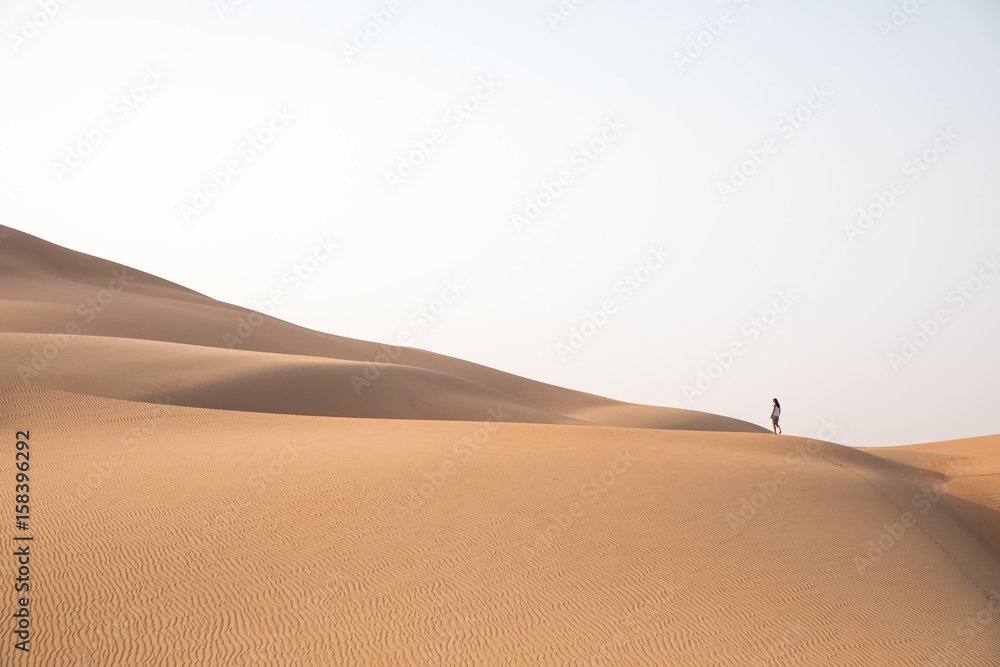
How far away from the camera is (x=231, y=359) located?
80.0 ft

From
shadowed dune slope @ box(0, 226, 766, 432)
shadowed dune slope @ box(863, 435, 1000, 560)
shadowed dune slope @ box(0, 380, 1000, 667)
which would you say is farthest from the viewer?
shadowed dune slope @ box(0, 226, 766, 432)

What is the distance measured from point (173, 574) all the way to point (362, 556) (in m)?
2.14

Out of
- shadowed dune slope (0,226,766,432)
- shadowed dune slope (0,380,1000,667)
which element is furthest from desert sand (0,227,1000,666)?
shadowed dune slope (0,226,766,432)

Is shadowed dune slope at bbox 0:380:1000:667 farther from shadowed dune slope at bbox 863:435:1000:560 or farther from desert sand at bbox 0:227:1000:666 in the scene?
shadowed dune slope at bbox 863:435:1000:560

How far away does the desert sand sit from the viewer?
7.41 metres

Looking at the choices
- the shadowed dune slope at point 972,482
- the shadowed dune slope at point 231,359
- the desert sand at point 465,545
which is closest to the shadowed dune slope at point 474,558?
the desert sand at point 465,545

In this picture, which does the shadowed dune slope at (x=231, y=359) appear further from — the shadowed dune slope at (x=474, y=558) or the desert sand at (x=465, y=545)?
the shadowed dune slope at (x=474, y=558)

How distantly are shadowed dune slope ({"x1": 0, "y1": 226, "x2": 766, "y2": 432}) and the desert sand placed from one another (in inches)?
131

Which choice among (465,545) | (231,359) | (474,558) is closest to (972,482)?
(465,545)

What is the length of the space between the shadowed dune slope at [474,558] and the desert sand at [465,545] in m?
0.04

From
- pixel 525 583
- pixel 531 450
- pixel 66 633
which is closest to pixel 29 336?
pixel 531 450

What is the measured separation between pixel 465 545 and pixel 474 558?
0.37 meters

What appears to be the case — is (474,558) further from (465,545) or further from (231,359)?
(231,359)

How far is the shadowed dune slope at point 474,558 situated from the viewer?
7.36 meters
